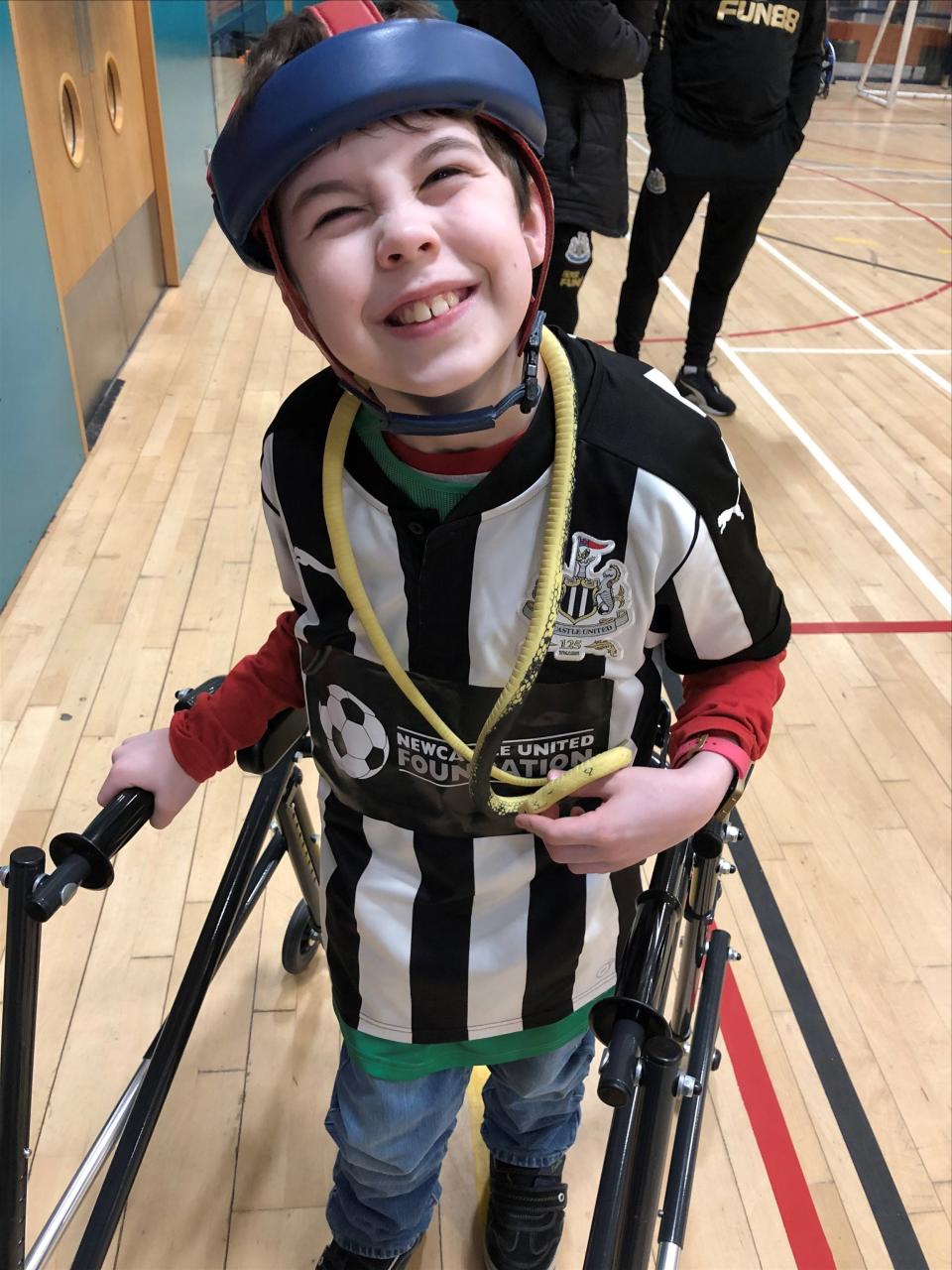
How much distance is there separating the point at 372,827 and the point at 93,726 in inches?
54.8

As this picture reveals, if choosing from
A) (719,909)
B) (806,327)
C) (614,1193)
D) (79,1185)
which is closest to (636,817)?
(614,1193)

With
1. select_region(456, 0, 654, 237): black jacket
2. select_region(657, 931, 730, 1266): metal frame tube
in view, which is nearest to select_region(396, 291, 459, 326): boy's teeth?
select_region(657, 931, 730, 1266): metal frame tube

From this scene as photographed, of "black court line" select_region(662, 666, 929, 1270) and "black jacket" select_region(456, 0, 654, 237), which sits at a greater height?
"black jacket" select_region(456, 0, 654, 237)

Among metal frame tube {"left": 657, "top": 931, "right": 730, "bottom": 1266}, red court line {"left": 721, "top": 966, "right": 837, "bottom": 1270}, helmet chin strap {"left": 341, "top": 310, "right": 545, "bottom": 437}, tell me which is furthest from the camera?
red court line {"left": 721, "top": 966, "right": 837, "bottom": 1270}

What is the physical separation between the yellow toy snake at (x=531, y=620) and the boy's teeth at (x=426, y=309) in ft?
0.46

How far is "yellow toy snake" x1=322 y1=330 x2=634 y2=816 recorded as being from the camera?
832 mm

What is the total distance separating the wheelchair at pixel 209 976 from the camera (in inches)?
27.5

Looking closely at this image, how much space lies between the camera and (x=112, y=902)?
72.4 inches

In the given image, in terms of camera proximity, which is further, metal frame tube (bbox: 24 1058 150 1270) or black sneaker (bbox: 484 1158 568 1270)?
black sneaker (bbox: 484 1158 568 1270)

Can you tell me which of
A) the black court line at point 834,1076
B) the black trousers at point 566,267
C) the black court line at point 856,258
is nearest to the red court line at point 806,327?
the black court line at point 856,258

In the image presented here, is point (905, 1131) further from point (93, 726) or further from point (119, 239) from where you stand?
point (119, 239)

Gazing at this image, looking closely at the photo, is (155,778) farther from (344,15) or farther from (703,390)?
(703,390)

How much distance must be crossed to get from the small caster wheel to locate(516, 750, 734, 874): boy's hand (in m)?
0.84

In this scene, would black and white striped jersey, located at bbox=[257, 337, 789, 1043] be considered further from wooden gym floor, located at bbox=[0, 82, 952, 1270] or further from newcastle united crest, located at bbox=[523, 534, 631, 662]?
wooden gym floor, located at bbox=[0, 82, 952, 1270]
